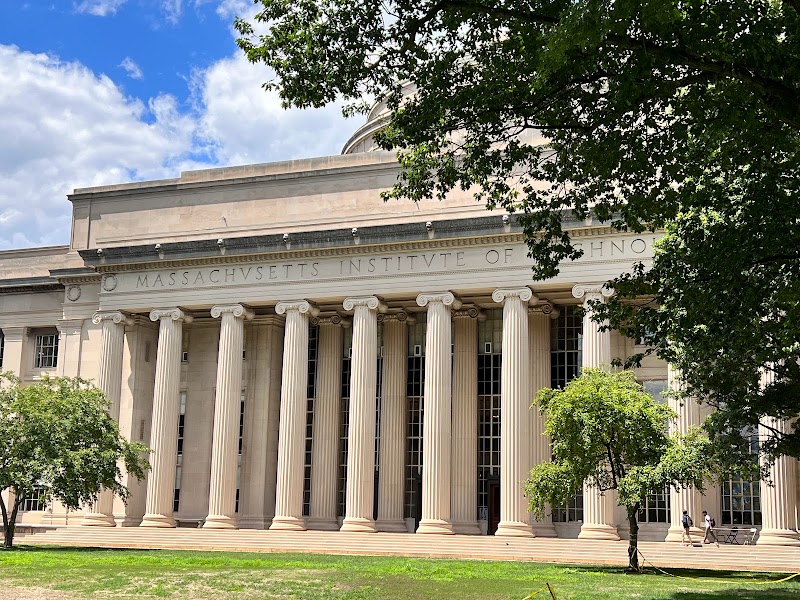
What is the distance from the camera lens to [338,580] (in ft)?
80.5

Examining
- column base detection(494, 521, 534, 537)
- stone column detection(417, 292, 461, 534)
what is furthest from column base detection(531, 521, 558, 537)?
stone column detection(417, 292, 461, 534)

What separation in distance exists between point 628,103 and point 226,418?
1388 inches

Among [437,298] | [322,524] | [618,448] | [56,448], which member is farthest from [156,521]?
[618,448]

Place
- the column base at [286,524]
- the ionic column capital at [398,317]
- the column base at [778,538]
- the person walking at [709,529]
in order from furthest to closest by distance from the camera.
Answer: the ionic column capital at [398,317]
the column base at [286,524]
the person walking at [709,529]
the column base at [778,538]

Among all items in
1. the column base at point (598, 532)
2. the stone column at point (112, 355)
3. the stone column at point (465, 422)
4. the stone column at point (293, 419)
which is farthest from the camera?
the stone column at point (112, 355)

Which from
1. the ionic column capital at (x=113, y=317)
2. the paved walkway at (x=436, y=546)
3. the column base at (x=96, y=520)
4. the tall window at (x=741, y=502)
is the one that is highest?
the ionic column capital at (x=113, y=317)

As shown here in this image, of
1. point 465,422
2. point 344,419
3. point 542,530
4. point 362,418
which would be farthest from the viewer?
point 344,419

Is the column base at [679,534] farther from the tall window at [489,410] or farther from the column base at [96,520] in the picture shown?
the column base at [96,520]

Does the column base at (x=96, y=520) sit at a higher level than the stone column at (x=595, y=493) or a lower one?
lower

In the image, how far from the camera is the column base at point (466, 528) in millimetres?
46719

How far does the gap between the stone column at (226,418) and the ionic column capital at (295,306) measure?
1.94m

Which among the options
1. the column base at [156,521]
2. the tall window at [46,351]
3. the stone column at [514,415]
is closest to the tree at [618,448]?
the stone column at [514,415]

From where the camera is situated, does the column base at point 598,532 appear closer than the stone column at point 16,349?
Yes

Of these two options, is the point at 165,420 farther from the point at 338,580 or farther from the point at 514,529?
the point at 338,580
